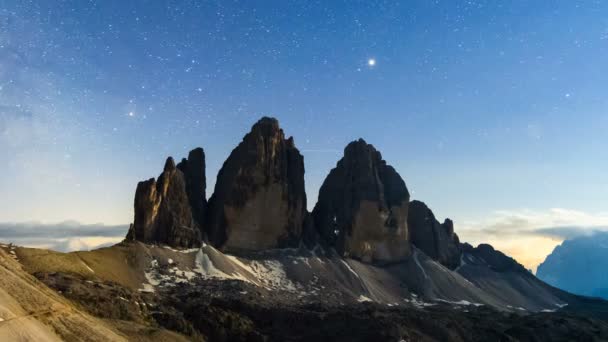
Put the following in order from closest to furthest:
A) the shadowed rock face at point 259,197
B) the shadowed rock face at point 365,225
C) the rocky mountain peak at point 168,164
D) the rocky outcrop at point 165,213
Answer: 1. the rocky outcrop at point 165,213
2. the rocky mountain peak at point 168,164
3. the shadowed rock face at point 259,197
4. the shadowed rock face at point 365,225

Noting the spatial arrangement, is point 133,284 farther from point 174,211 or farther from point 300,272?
point 300,272

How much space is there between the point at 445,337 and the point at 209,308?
1929 inches

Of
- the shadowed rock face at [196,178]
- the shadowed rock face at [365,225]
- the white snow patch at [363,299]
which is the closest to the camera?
the white snow patch at [363,299]

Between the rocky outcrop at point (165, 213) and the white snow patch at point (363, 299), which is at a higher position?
the rocky outcrop at point (165, 213)

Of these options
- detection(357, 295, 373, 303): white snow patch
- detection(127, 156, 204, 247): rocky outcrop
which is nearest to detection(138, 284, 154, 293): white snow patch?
detection(127, 156, 204, 247): rocky outcrop

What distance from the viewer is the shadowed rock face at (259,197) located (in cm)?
16075

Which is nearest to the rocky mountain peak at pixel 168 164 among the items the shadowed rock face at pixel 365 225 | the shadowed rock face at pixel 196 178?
the shadowed rock face at pixel 196 178

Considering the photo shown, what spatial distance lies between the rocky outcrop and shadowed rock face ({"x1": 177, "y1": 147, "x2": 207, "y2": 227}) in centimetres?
1434

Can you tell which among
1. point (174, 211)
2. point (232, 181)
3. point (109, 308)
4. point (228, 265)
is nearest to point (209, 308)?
point (109, 308)

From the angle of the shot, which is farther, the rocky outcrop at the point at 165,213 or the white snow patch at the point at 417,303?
the white snow patch at the point at 417,303

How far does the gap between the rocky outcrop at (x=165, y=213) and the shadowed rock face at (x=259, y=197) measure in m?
14.8

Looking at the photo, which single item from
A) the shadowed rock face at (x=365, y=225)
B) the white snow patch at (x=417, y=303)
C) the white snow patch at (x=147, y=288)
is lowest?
the white snow patch at (x=417, y=303)

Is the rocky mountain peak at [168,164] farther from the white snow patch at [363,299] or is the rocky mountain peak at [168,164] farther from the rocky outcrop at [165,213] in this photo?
the white snow patch at [363,299]

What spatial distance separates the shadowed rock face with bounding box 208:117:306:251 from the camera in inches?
6329
